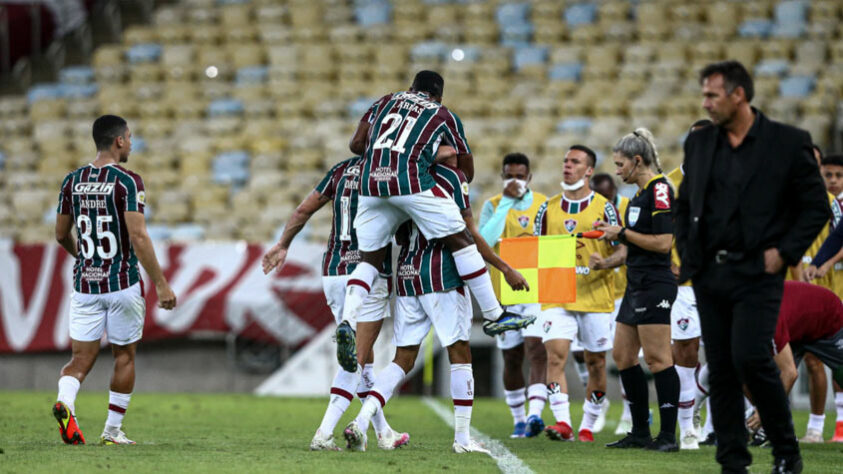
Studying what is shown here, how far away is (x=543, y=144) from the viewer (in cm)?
1872

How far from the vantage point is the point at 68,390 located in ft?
24.6

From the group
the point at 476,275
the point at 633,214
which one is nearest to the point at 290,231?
the point at 476,275

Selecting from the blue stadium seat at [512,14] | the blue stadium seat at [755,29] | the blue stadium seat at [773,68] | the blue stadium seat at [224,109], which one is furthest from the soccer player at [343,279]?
the blue stadium seat at [512,14]

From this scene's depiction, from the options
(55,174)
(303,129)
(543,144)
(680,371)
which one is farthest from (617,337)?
(55,174)

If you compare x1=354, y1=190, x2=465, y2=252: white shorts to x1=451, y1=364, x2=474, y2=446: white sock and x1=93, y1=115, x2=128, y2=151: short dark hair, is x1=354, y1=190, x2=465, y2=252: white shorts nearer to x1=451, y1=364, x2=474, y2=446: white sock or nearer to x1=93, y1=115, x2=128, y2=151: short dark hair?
x1=451, y1=364, x2=474, y2=446: white sock

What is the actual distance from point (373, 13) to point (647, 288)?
1624cm

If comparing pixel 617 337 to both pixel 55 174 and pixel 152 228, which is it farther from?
pixel 55 174

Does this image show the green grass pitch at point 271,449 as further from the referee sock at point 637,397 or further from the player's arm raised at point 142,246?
the player's arm raised at point 142,246

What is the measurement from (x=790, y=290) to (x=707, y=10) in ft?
46.3

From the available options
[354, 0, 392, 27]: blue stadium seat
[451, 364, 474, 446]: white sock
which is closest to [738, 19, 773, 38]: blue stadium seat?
[354, 0, 392, 27]: blue stadium seat

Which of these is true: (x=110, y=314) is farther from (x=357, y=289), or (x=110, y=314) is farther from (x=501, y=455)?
(x=501, y=455)

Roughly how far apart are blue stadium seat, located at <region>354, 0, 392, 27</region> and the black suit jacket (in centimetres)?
1773

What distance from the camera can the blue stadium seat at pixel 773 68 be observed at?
63.9ft

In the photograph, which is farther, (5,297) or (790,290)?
(5,297)
